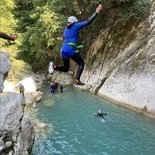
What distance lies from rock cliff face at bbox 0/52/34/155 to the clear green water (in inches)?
114

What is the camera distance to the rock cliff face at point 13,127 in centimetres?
1573

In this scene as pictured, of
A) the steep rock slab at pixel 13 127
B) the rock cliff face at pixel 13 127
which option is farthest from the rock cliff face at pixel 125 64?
the steep rock slab at pixel 13 127

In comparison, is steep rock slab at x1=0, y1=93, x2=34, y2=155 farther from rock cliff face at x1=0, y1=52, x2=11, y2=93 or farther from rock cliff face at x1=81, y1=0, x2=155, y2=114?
rock cliff face at x1=81, y1=0, x2=155, y2=114

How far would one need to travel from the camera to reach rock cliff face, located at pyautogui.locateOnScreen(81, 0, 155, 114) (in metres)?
27.6

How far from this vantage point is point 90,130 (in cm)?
2388

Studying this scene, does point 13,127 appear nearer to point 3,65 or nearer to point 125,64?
point 3,65

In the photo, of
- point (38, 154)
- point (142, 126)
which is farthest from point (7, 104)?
point (142, 126)

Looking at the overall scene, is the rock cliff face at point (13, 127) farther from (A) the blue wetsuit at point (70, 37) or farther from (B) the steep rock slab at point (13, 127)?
(A) the blue wetsuit at point (70, 37)

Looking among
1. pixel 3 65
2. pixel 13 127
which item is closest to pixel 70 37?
pixel 13 127

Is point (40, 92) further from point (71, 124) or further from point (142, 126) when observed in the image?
point (142, 126)

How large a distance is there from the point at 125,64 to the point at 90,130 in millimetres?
8874

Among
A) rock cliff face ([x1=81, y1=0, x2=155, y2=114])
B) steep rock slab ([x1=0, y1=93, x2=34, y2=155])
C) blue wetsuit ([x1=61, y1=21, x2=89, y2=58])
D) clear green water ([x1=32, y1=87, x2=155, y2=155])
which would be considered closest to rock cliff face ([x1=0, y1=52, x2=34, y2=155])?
steep rock slab ([x1=0, y1=93, x2=34, y2=155])

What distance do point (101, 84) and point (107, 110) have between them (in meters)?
4.95

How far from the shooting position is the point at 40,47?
3903cm
